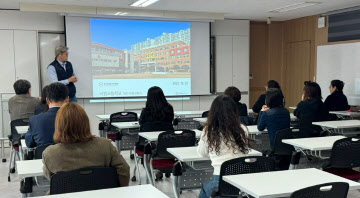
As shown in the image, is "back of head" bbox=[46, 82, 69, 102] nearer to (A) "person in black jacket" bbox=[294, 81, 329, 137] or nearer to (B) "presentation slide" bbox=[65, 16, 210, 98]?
(A) "person in black jacket" bbox=[294, 81, 329, 137]

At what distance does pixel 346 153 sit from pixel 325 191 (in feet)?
4.88

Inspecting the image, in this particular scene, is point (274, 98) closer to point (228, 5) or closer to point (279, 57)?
point (228, 5)

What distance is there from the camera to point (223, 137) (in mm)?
2639

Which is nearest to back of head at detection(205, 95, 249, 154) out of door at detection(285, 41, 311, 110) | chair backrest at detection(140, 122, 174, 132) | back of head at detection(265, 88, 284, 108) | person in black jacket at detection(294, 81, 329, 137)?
back of head at detection(265, 88, 284, 108)

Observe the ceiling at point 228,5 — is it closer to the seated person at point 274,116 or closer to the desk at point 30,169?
the seated person at point 274,116

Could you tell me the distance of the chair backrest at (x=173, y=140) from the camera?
12.0 ft

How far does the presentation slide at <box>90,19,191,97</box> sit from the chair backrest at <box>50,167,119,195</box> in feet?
19.6

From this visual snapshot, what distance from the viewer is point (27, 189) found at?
259 cm

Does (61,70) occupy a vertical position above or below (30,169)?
above

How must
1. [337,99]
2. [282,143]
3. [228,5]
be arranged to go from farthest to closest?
[228,5] < [337,99] < [282,143]

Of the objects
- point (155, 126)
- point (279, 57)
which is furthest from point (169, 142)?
point (279, 57)

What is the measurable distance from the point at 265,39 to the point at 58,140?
8614mm

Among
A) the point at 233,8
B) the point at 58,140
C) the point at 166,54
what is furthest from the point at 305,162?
the point at 166,54

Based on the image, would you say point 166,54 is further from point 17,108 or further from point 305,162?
point 305,162
